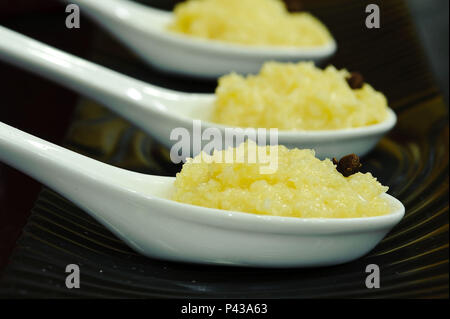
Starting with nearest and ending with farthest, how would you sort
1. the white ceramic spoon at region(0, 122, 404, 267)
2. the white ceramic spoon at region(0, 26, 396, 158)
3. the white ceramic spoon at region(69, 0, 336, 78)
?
the white ceramic spoon at region(0, 122, 404, 267) → the white ceramic spoon at region(0, 26, 396, 158) → the white ceramic spoon at region(69, 0, 336, 78)

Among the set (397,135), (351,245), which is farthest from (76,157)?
(397,135)

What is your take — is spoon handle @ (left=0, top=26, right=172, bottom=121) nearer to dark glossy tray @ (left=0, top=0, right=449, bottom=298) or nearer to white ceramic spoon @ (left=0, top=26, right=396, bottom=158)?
white ceramic spoon @ (left=0, top=26, right=396, bottom=158)

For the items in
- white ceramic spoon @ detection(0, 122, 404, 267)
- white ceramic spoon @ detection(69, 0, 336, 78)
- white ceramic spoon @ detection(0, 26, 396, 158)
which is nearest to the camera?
white ceramic spoon @ detection(0, 122, 404, 267)

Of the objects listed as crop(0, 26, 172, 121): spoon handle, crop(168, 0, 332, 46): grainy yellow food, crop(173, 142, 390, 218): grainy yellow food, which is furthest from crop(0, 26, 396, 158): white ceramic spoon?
crop(168, 0, 332, 46): grainy yellow food

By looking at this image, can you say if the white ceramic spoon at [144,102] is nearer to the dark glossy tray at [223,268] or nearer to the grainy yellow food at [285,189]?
the dark glossy tray at [223,268]

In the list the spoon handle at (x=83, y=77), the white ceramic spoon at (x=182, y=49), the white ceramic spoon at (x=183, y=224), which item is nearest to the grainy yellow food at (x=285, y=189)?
the white ceramic spoon at (x=183, y=224)
